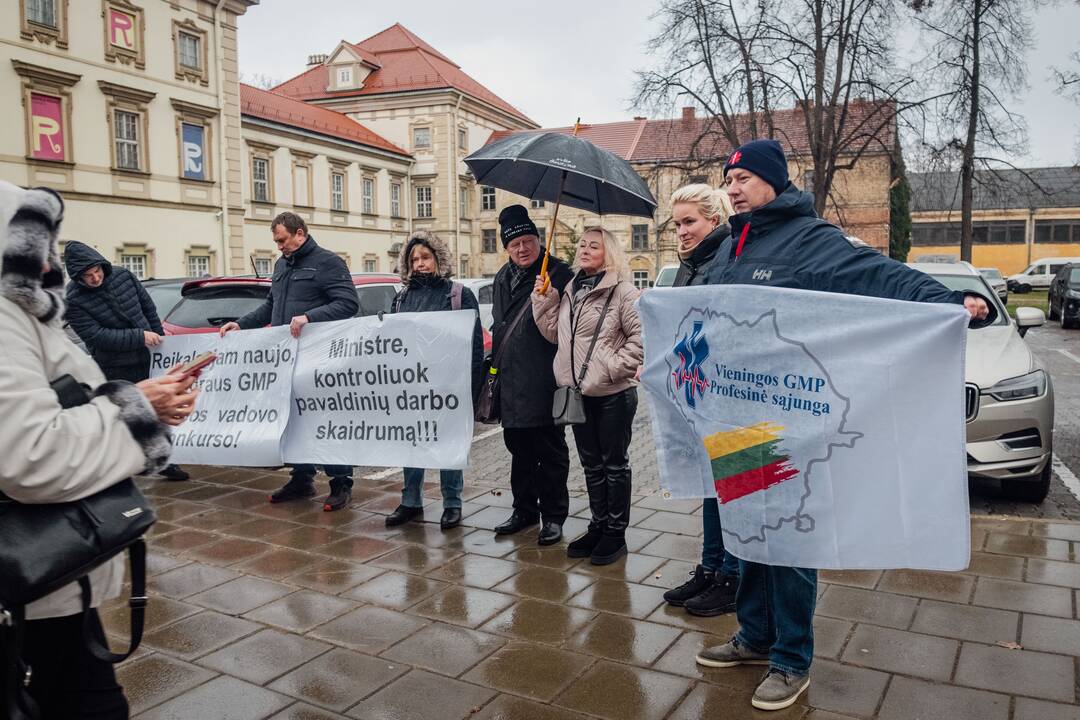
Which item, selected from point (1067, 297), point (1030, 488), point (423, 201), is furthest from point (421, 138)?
point (1030, 488)

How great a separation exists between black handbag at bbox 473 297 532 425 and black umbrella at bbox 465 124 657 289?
376mm

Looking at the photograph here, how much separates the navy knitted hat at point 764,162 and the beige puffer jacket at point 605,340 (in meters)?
1.53

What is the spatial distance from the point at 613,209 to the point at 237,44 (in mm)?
34016

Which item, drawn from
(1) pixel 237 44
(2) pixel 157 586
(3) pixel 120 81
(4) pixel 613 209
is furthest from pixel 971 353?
(1) pixel 237 44

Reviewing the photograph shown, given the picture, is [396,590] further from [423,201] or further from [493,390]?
[423,201]

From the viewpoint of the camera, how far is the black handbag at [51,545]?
190cm

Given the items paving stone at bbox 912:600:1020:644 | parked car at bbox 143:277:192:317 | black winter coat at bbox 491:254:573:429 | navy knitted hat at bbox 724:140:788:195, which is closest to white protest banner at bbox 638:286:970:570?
navy knitted hat at bbox 724:140:788:195

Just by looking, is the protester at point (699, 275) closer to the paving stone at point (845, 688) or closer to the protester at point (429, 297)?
the paving stone at point (845, 688)

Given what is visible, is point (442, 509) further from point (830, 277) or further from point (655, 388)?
point (830, 277)

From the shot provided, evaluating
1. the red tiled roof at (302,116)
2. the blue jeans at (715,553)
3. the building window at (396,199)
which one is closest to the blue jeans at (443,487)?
the blue jeans at (715,553)

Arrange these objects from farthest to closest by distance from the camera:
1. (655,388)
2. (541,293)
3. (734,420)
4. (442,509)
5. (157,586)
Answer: (442,509)
(541,293)
(157,586)
(655,388)
(734,420)

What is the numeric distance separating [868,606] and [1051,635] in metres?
0.77

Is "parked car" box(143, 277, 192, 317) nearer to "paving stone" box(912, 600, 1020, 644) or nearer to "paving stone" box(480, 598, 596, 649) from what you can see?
"paving stone" box(480, 598, 596, 649)

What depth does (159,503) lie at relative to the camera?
258 inches
